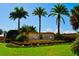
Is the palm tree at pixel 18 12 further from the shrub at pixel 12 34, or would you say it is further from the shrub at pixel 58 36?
the shrub at pixel 58 36

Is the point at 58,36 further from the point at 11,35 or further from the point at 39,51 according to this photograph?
the point at 11,35

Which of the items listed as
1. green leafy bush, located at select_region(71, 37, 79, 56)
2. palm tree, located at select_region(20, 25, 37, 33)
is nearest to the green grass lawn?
green leafy bush, located at select_region(71, 37, 79, 56)

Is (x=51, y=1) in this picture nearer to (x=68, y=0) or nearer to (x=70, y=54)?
(x=68, y=0)

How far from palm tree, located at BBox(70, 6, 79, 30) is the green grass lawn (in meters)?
0.18

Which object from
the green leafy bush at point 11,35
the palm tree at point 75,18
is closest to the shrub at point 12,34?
the green leafy bush at point 11,35

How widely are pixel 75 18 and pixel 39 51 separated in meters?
0.44

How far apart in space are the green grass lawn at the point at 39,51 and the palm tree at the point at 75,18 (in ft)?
0.60

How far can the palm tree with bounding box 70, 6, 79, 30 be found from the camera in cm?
248

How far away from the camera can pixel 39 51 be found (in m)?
2.45

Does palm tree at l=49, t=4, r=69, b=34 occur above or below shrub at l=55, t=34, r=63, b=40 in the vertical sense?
above

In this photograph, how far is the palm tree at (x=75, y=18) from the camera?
248cm

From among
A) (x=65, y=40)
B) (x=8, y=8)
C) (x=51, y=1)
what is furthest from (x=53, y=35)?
(x=8, y=8)

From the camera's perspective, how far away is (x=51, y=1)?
247 cm

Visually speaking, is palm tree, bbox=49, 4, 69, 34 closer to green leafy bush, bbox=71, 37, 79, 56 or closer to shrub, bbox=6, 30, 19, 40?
green leafy bush, bbox=71, 37, 79, 56
